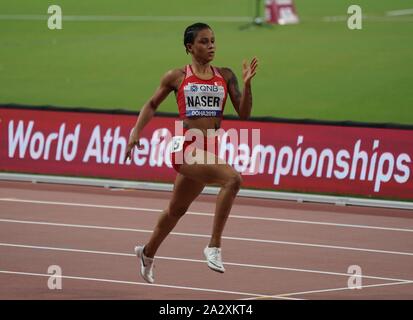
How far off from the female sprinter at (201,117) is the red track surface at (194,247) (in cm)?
77

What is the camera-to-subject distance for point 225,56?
31.5 meters

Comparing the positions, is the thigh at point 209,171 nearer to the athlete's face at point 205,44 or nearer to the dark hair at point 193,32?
the athlete's face at point 205,44

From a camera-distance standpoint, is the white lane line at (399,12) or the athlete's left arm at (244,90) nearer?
the athlete's left arm at (244,90)

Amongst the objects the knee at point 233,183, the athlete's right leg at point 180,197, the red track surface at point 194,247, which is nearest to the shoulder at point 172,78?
the athlete's right leg at point 180,197

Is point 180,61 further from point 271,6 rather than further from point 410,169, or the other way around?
point 410,169

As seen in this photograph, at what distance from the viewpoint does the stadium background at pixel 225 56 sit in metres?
27.8

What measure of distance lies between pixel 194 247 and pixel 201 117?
318cm

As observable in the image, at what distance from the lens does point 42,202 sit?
1764 cm

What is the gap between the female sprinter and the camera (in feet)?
36.5

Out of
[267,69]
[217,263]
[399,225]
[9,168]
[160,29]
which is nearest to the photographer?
[217,263]

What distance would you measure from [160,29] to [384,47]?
7.78 m

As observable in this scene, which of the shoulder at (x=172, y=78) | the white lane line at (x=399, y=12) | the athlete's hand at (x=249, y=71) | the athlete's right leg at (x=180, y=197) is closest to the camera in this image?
the athlete's hand at (x=249, y=71)

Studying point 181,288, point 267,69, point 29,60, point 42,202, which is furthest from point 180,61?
point 181,288

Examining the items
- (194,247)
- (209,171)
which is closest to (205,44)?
(209,171)
